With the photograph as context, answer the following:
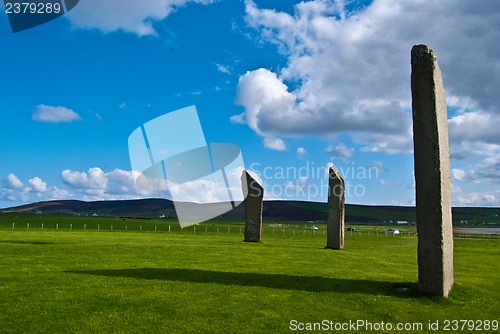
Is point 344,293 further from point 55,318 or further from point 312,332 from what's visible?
point 55,318

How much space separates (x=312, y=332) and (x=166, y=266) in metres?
9.75

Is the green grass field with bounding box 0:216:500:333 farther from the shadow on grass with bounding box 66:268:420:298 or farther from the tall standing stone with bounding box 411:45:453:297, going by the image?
the tall standing stone with bounding box 411:45:453:297

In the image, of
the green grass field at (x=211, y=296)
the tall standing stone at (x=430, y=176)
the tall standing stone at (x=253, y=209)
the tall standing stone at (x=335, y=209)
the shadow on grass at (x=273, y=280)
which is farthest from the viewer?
the tall standing stone at (x=253, y=209)

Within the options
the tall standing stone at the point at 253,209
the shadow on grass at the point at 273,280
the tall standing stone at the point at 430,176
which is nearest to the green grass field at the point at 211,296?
the shadow on grass at the point at 273,280

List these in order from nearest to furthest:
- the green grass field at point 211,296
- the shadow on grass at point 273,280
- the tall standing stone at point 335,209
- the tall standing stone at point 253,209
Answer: the green grass field at point 211,296, the shadow on grass at point 273,280, the tall standing stone at point 335,209, the tall standing stone at point 253,209

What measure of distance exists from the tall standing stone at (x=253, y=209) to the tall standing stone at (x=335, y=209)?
6.41 meters

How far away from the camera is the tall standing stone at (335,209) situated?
31.5 m

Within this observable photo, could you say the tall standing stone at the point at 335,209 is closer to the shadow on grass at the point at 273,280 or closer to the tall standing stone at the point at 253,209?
the tall standing stone at the point at 253,209

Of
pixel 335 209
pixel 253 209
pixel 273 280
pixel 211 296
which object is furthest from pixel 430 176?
pixel 253 209

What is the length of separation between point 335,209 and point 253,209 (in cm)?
758

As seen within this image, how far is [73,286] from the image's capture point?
14664 mm

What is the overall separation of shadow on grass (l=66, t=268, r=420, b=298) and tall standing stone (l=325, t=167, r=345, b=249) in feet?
48.5

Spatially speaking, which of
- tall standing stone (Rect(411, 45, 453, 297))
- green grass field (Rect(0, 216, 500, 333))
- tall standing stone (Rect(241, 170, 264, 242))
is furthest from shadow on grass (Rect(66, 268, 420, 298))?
tall standing stone (Rect(241, 170, 264, 242))

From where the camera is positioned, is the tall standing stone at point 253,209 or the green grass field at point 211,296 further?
the tall standing stone at point 253,209
